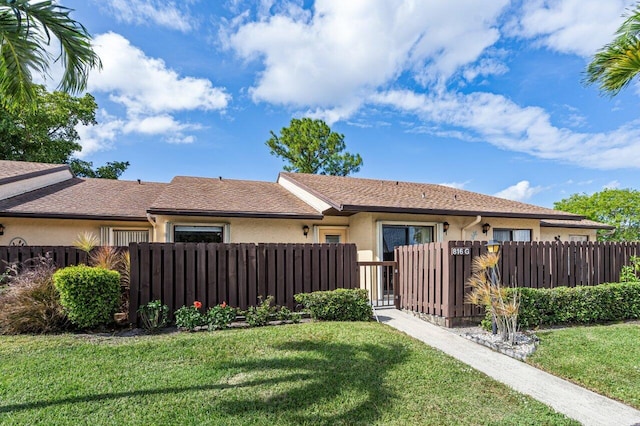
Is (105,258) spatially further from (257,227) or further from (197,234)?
(257,227)

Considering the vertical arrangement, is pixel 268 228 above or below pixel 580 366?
above

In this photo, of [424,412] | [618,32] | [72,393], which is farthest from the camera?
[618,32]

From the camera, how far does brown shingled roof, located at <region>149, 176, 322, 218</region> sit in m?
10.4

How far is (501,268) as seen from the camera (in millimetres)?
8141

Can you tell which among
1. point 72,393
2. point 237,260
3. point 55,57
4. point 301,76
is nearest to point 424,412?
point 72,393

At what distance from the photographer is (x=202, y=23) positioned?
35.3 ft

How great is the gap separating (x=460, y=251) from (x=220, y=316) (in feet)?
17.5

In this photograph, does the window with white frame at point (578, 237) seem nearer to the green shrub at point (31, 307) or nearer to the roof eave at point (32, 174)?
the green shrub at point (31, 307)

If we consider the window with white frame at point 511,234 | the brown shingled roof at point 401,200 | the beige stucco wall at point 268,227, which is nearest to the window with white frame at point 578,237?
the brown shingled roof at point 401,200

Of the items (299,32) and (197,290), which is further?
(299,32)

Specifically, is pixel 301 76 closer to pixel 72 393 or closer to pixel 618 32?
pixel 618 32

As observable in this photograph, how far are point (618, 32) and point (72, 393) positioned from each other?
10.3 meters

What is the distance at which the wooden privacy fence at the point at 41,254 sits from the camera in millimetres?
8141

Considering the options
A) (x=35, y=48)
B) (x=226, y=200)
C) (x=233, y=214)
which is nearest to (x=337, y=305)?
(x=233, y=214)
